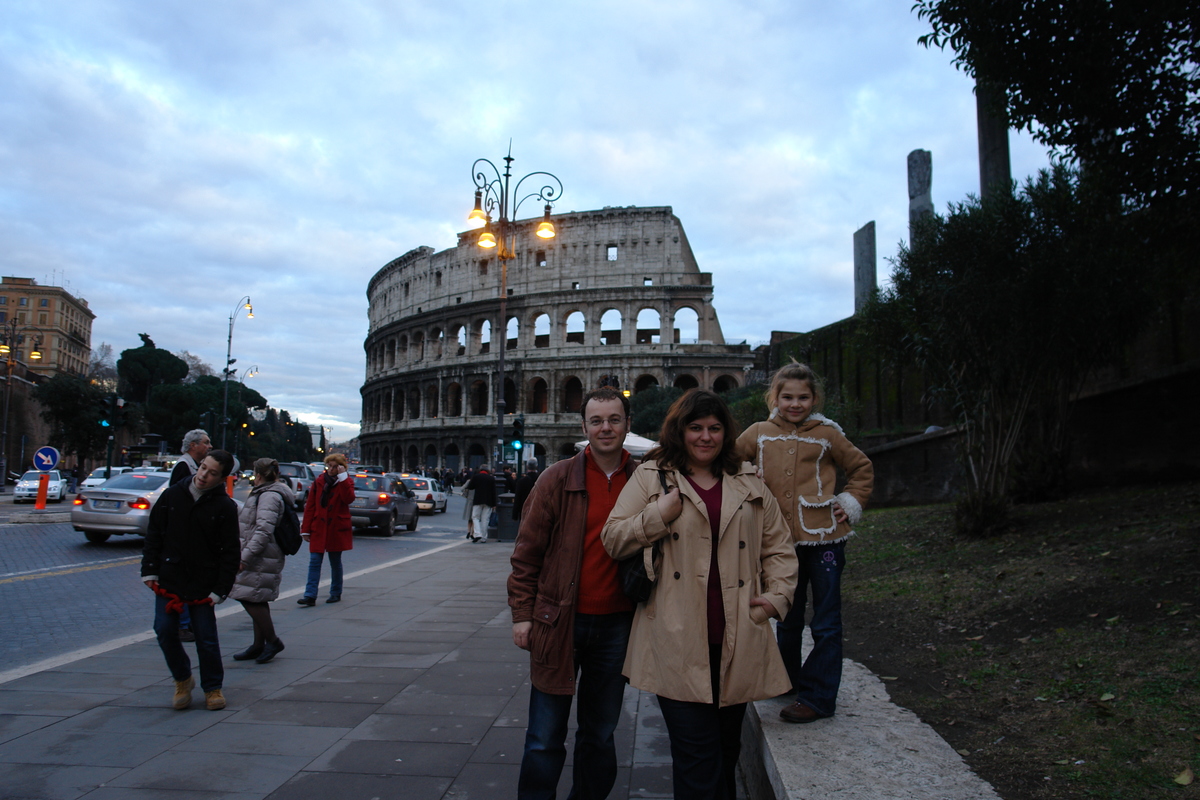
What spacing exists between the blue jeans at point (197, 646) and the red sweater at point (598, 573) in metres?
2.66

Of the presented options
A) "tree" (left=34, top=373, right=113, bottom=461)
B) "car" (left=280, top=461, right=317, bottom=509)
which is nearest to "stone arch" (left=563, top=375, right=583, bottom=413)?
"car" (left=280, top=461, right=317, bottom=509)

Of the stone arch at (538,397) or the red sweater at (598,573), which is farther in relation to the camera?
the stone arch at (538,397)

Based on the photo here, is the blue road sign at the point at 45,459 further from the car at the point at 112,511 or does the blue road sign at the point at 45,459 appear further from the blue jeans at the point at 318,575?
the blue jeans at the point at 318,575

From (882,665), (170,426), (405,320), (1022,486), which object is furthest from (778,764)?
(170,426)

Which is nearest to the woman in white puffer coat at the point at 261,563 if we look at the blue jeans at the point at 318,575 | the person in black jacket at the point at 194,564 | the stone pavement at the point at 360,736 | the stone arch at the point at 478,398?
the stone pavement at the point at 360,736

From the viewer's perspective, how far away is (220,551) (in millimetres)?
4371

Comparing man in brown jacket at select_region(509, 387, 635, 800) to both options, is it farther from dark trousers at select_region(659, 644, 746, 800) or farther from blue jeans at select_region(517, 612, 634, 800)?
dark trousers at select_region(659, 644, 746, 800)

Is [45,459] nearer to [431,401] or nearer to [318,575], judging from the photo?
[318,575]

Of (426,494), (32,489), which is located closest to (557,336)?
(426,494)

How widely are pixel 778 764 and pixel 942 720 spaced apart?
Answer: 48.7 inches

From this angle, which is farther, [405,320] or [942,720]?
[405,320]

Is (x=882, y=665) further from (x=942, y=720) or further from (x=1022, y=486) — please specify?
(x=1022, y=486)

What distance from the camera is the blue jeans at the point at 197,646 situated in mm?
4094

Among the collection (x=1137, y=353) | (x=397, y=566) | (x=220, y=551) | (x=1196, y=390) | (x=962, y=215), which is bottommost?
(x=397, y=566)
